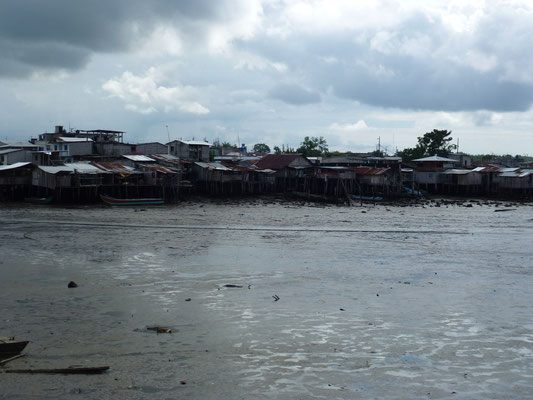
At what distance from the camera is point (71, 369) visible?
734 centimetres

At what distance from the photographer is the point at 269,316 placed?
417 inches

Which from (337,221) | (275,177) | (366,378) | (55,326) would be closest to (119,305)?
(55,326)

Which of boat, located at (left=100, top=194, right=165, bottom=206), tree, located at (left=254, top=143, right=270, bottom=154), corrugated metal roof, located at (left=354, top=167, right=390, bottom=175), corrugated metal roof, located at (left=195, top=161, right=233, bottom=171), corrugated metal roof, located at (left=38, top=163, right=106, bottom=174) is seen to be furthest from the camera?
tree, located at (left=254, top=143, right=270, bottom=154)

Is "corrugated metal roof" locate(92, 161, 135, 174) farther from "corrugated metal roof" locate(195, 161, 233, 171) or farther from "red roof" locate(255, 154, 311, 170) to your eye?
"red roof" locate(255, 154, 311, 170)

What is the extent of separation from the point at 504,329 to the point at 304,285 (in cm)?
516

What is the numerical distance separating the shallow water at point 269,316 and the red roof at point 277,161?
33301 millimetres

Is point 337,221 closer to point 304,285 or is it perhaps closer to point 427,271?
point 427,271

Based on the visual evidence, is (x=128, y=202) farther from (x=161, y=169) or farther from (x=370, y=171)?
(x=370, y=171)

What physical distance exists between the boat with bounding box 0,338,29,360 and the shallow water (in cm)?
23

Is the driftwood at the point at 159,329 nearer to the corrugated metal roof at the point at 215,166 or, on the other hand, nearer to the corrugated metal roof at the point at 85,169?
the corrugated metal roof at the point at 85,169

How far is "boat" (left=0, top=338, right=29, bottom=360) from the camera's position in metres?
7.52

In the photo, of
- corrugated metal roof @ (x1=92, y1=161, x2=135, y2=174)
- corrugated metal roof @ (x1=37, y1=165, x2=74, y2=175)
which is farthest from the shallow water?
corrugated metal roof @ (x1=92, y1=161, x2=135, y2=174)

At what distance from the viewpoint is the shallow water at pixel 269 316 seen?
7312 mm

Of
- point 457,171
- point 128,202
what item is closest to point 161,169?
point 128,202
